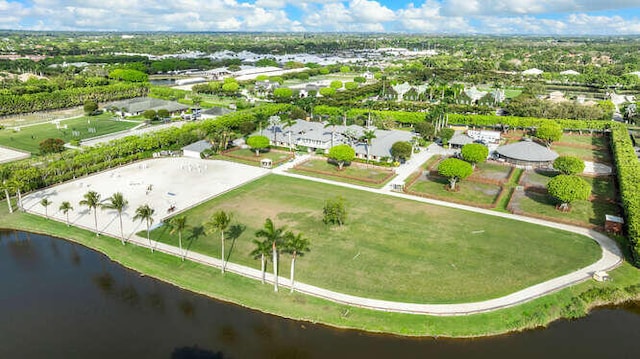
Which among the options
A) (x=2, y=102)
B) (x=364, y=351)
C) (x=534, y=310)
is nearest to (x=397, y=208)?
(x=534, y=310)

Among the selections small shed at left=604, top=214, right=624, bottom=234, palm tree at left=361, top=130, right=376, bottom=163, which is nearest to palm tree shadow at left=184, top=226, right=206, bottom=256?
palm tree at left=361, top=130, right=376, bottom=163

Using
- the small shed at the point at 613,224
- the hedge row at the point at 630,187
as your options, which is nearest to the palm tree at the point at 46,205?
the hedge row at the point at 630,187

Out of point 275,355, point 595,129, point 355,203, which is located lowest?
point 275,355

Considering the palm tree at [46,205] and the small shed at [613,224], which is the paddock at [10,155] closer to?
the palm tree at [46,205]

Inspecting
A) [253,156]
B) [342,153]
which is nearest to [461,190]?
[342,153]

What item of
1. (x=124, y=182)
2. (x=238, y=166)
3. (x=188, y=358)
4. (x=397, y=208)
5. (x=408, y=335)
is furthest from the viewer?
(x=238, y=166)

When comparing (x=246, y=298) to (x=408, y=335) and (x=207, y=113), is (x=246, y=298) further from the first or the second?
(x=207, y=113)
